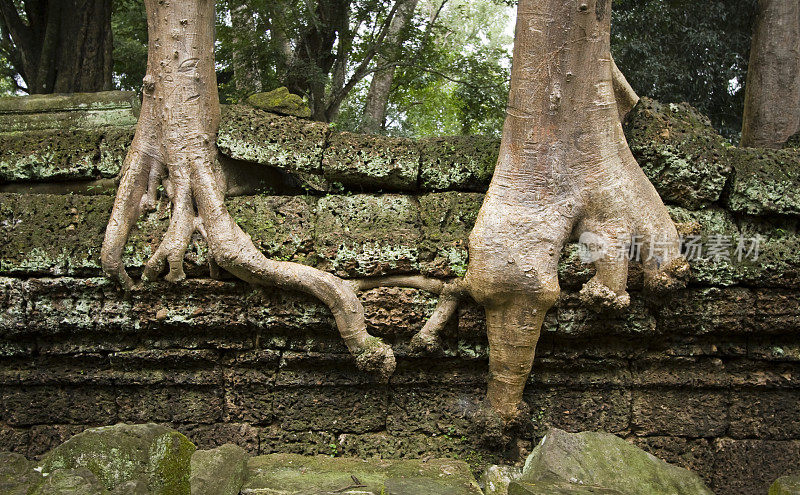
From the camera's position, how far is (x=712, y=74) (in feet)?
23.8

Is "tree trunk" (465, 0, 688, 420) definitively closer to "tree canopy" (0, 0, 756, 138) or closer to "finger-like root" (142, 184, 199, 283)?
"finger-like root" (142, 184, 199, 283)

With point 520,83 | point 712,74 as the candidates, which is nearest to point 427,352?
point 520,83

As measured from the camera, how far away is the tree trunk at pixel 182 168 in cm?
351

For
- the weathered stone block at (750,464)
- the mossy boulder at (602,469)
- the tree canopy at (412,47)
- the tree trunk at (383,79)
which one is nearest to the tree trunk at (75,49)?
the tree canopy at (412,47)

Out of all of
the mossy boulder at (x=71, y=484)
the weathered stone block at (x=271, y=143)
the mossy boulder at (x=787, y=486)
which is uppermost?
the weathered stone block at (x=271, y=143)

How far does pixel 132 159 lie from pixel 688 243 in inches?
124

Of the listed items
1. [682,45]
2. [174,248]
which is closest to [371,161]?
[174,248]

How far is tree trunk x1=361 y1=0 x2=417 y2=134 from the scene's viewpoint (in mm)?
7477

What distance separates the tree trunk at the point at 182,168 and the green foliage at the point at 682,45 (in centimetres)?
484

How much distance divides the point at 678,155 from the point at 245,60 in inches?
197

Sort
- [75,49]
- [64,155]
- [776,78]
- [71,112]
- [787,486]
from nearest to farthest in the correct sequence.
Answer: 1. [787,486]
2. [64,155]
3. [71,112]
4. [776,78]
5. [75,49]

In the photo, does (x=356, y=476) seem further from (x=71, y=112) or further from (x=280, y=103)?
(x=71, y=112)

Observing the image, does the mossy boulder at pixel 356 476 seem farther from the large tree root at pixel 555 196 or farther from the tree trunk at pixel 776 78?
the tree trunk at pixel 776 78

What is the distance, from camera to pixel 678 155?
12.0 ft
